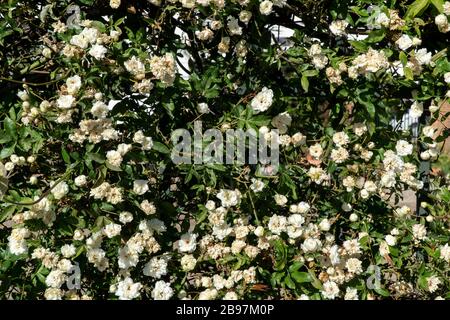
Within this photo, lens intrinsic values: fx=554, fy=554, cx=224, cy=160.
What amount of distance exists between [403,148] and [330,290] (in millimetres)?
620

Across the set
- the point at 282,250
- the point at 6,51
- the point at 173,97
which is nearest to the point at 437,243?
the point at 282,250

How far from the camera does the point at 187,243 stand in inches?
80.7

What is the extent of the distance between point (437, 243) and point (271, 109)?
88cm

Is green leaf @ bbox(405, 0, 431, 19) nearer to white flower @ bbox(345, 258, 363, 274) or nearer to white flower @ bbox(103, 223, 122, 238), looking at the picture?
white flower @ bbox(345, 258, 363, 274)

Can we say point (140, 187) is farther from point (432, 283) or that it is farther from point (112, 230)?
point (432, 283)

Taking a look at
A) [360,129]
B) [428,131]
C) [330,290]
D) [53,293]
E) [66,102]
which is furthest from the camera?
[428,131]

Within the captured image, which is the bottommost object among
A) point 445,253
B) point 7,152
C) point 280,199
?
point 445,253

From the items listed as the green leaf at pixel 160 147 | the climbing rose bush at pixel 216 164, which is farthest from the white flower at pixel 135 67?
the green leaf at pixel 160 147

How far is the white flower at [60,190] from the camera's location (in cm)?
184

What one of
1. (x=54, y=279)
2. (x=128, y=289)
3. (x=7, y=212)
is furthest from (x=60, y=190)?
(x=128, y=289)

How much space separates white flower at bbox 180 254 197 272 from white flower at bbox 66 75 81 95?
71 centimetres

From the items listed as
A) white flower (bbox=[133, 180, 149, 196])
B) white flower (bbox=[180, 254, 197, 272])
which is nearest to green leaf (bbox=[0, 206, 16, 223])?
white flower (bbox=[133, 180, 149, 196])

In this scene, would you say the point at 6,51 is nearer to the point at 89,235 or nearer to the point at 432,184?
the point at 89,235

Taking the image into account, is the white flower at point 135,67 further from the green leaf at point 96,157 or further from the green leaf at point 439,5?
the green leaf at point 439,5
